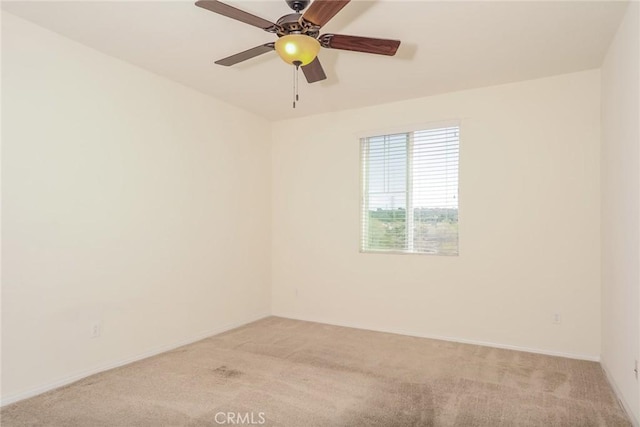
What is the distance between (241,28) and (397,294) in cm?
313

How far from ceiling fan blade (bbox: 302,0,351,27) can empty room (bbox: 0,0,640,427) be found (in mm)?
15

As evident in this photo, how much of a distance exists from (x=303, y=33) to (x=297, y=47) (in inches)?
3.7

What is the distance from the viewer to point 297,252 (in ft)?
16.2

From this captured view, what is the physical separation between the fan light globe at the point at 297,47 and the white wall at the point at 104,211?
184 cm

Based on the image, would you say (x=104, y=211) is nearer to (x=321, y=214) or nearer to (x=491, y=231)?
(x=321, y=214)

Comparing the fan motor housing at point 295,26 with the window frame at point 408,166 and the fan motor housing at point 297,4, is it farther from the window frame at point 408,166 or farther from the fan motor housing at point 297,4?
the window frame at point 408,166

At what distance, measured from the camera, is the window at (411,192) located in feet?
13.1

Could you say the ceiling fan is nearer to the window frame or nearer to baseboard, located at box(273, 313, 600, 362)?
the window frame

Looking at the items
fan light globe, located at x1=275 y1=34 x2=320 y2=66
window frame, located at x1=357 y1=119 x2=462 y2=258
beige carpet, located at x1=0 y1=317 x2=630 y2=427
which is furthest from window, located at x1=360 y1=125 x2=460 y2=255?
fan light globe, located at x1=275 y1=34 x2=320 y2=66

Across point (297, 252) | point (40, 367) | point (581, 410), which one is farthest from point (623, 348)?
point (40, 367)

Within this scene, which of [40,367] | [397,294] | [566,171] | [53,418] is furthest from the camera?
[397,294]

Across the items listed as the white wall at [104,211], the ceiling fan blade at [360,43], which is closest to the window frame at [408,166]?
the white wall at [104,211]

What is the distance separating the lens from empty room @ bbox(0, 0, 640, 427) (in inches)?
97.0

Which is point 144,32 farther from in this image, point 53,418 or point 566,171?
point 566,171
